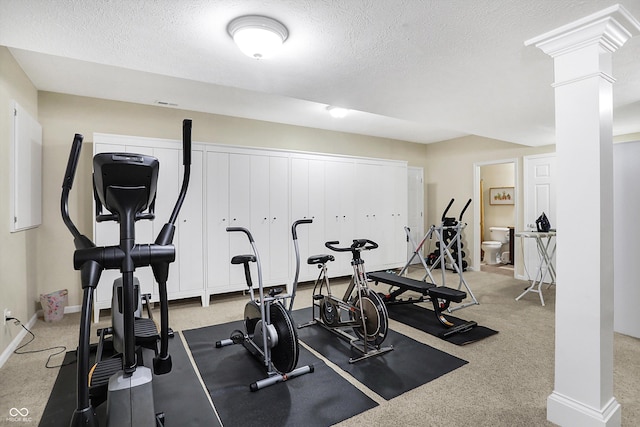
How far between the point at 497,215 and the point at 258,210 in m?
5.73

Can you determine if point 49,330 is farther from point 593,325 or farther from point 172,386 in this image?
point 593,325

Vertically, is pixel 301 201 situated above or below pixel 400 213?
above

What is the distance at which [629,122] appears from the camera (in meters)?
4.20

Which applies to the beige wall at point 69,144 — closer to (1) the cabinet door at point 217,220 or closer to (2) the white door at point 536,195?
(2) the white door at point 536,195

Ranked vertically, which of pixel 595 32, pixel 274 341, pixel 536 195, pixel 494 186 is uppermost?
pixel 595 32

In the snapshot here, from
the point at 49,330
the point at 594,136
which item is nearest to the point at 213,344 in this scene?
the point at 49,330

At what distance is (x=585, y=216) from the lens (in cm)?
186

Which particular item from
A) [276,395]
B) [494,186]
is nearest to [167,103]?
[276,395]

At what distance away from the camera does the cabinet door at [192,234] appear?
421cm

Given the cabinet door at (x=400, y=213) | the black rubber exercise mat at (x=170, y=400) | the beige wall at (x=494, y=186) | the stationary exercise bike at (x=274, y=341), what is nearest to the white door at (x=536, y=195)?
the beige wall at (x=494, y=186)

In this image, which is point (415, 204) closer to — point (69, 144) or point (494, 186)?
point (494, 186)

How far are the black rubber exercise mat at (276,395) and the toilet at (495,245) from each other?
5.64m

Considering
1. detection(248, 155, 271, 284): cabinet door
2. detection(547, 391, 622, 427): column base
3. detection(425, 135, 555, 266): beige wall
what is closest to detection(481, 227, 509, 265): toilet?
detection(425, 135, 555, 266): beige wall

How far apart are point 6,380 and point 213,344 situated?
4.83ft
